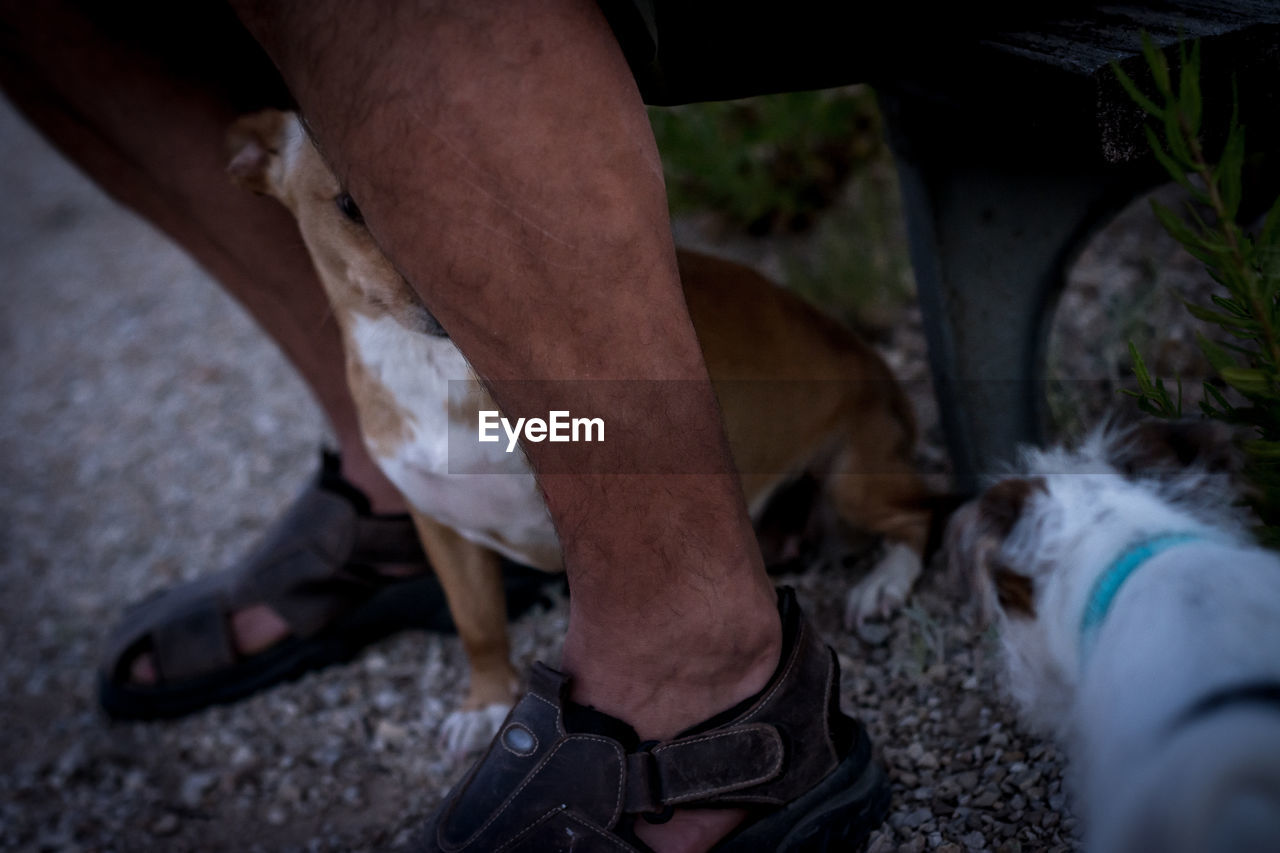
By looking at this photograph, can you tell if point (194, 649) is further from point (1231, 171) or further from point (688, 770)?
point (1231, 171)

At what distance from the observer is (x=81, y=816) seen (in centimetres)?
185

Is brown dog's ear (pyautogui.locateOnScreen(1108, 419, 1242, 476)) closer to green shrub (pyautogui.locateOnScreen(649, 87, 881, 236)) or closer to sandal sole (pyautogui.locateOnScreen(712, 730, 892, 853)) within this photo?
sandal sole (pyautogui.locateOnScreen(712, 730, 892, 853))

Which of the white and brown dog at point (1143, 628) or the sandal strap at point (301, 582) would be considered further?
the sandal strap at point (301, 582)

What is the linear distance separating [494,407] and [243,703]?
104 cm

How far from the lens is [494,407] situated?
4.99 feet

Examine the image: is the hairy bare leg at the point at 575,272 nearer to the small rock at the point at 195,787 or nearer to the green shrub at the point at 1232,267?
the green shrub at the point at 1232,267

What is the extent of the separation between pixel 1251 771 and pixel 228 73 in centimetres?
195

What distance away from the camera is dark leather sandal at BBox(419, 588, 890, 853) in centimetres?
114

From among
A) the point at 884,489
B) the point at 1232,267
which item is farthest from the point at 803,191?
the point at 1232,267

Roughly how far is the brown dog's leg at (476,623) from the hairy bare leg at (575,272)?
2.14 feet

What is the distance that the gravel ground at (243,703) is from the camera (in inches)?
56.5

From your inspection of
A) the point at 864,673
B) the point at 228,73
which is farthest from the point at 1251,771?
the point at 228,73

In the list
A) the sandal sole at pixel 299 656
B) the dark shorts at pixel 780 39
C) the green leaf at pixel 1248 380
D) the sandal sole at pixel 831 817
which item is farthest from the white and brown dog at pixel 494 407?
the green leaf at pixel 1248 380

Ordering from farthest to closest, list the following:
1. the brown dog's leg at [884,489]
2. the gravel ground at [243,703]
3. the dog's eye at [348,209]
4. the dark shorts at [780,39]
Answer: the brown dog's leg at [884,489] → the dog's eye at [348,209] → the gravel ground at [243,703] → the dark shorts at [780,39]
